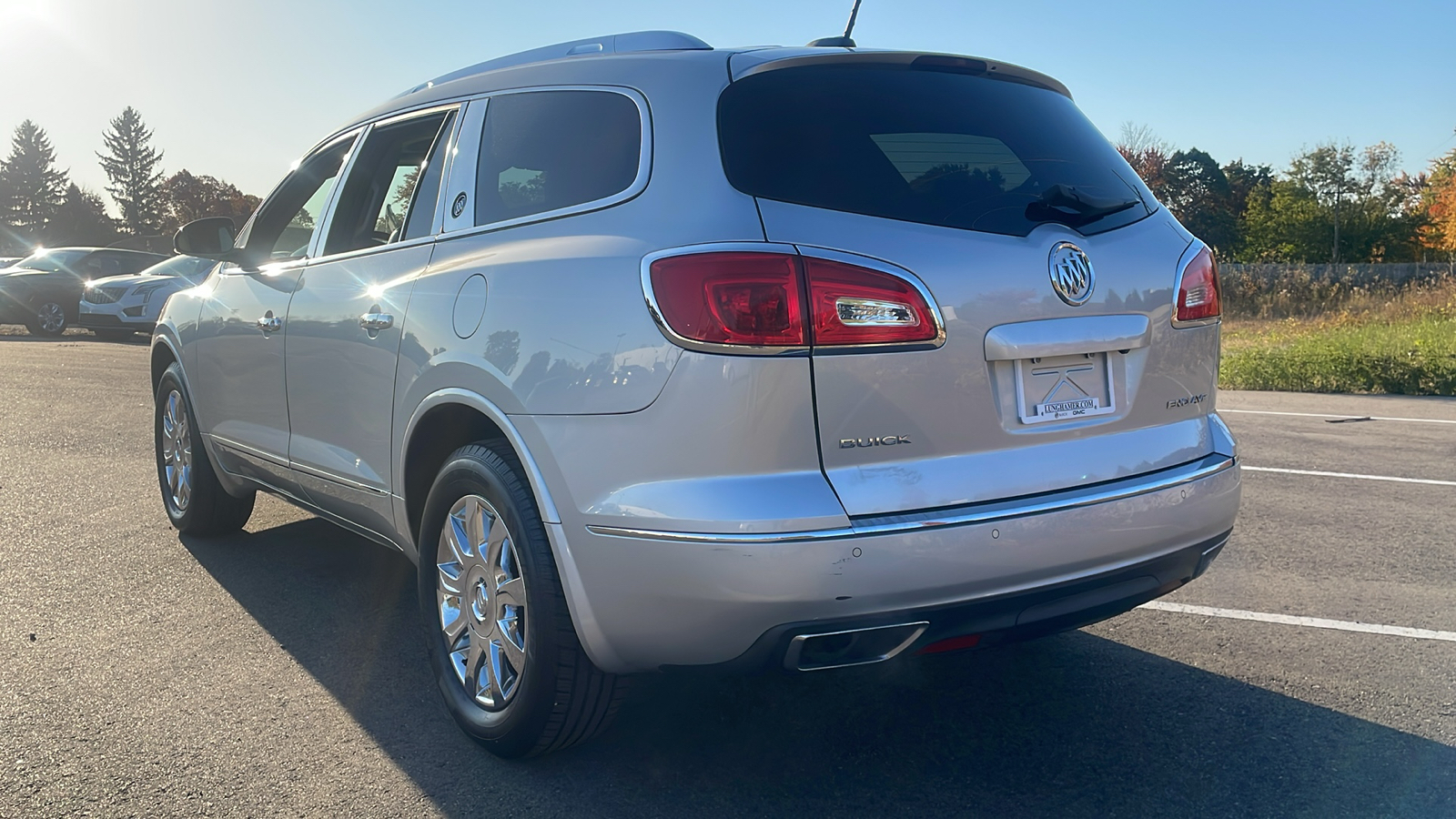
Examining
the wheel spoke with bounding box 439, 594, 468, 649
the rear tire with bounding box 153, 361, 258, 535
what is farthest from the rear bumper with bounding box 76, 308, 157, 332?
the wheel spoke with bounding box 439, 594, 468, 649

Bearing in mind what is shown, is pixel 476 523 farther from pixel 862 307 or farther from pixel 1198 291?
pixel 1198 291

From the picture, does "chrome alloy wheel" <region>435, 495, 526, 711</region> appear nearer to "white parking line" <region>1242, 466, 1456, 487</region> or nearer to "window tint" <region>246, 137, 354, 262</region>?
"window tint" <region>246, 137, 354, 262</region>

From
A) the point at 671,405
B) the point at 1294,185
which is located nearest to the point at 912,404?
the point at 671,405

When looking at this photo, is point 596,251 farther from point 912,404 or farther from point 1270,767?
point 1270,767

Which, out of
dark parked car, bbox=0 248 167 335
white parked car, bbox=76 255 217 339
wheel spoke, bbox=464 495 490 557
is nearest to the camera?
wheel spoke, bbox=464 495 490 557

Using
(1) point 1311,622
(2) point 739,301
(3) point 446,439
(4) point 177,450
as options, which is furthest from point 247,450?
(1) point 1311,622

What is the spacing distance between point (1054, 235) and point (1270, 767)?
1491mm

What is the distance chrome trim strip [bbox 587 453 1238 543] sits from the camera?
2.44 m

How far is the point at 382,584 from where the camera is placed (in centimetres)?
477

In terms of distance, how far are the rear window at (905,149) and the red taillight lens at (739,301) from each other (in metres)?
0.21

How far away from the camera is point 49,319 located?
2138cm

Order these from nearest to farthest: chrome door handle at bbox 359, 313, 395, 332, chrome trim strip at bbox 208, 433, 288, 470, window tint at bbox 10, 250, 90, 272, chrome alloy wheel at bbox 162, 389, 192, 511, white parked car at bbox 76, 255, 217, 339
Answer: chrome door handle at bbox 359, 313, 395, 332 < chrome trim strip at bbox 208, 433, 288, 470 < chrome alloy wheel at bbox 162, 389, 192, 511 < white parked car at bbox 76, 255, 217, 339 < window tint at bbox 10, 250, 90, 272

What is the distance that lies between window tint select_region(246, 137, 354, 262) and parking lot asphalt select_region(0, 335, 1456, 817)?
4.53ft

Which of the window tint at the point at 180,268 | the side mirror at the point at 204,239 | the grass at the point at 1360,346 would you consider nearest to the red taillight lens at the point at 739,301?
the side mirror at the point at 204,239
